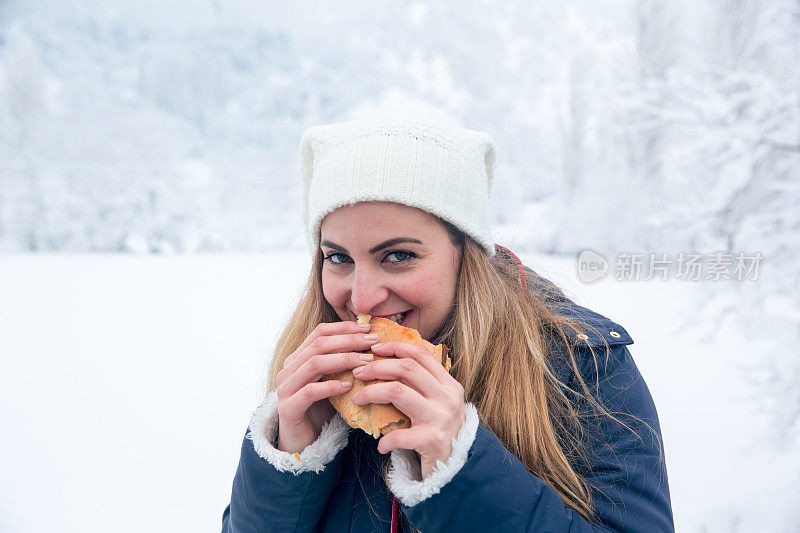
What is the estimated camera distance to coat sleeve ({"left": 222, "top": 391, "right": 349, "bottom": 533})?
1066mm

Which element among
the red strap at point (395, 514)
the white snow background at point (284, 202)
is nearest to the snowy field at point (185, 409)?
the white snow background at point (284, 202)

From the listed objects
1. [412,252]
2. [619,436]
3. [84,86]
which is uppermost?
[84,86]

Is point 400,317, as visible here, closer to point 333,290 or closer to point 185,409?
point 333,290

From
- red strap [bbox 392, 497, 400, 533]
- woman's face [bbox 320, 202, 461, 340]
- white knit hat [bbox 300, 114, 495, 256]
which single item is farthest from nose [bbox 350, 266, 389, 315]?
red strap [bbox 392, 497, 400, 533]

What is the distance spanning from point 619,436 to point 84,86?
22208 millimetres

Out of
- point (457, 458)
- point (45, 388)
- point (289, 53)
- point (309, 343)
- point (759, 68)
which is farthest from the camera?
point (289, 53)

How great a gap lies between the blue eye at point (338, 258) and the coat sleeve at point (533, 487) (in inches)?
19.0

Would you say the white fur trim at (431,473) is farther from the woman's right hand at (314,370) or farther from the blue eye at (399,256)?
the blue eye at (399,256)

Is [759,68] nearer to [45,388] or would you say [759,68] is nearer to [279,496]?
[279,496]

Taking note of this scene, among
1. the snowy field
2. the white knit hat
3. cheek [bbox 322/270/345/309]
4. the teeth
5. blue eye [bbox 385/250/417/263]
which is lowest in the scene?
the snowy field

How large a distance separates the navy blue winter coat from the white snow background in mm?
622

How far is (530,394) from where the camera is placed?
1.13 meters

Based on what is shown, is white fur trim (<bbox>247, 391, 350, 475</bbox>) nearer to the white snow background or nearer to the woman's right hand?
the woman's right hand

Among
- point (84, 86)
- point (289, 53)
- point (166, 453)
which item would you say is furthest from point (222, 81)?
point (166, 453)
